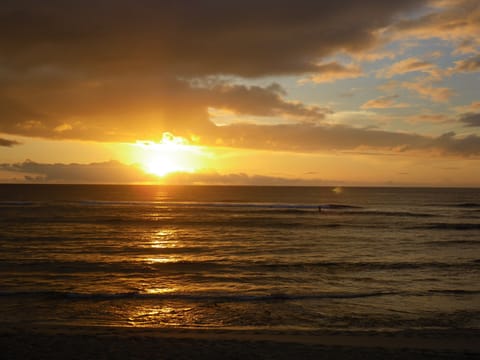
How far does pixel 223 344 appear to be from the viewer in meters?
11.7

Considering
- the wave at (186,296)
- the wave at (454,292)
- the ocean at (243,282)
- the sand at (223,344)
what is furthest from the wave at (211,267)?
the sand at (223,344)

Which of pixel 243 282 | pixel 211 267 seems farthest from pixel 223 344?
pixel 211 267

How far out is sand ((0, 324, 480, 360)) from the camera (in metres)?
10.9

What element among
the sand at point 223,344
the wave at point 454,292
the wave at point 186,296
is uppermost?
the sand at point 223,344

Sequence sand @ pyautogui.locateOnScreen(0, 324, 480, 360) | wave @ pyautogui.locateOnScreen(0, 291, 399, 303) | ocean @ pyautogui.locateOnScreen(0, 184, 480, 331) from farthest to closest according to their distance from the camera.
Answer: wave @ pyautogui.locateOnScreen(0, 291, 399, 303)
ocean @ pyautogui.locateOnScreen(0, 184, 480, 331)
sand @ pyautogui.locateOnScreen(0, 324, 480, 360)

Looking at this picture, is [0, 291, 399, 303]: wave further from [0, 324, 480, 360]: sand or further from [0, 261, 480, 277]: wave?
[0, 261, 480, 277]: wave

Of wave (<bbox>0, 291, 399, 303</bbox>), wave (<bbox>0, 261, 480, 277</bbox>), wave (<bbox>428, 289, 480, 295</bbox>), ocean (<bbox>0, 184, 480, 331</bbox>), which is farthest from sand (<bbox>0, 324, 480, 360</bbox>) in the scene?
wave (<bbox>0, 261, 480, 277</bbox>)

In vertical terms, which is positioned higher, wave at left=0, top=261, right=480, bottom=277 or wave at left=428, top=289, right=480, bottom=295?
wave at left=428, top=289, right=480, bottom=295

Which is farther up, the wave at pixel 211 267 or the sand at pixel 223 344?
the sand at pixel 223 344

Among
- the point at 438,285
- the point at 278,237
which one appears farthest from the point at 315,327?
the point at 278,237

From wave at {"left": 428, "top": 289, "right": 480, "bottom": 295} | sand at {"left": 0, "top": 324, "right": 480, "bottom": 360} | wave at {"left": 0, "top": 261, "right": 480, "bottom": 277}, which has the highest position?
sand at {"left": 0, "top": 324, "right": 480, "bottom": 360}

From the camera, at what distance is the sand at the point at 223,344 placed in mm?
10859

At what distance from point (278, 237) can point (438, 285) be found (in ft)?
72.1

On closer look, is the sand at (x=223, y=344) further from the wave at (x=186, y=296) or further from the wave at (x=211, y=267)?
the wave at (x=211, y=267)
